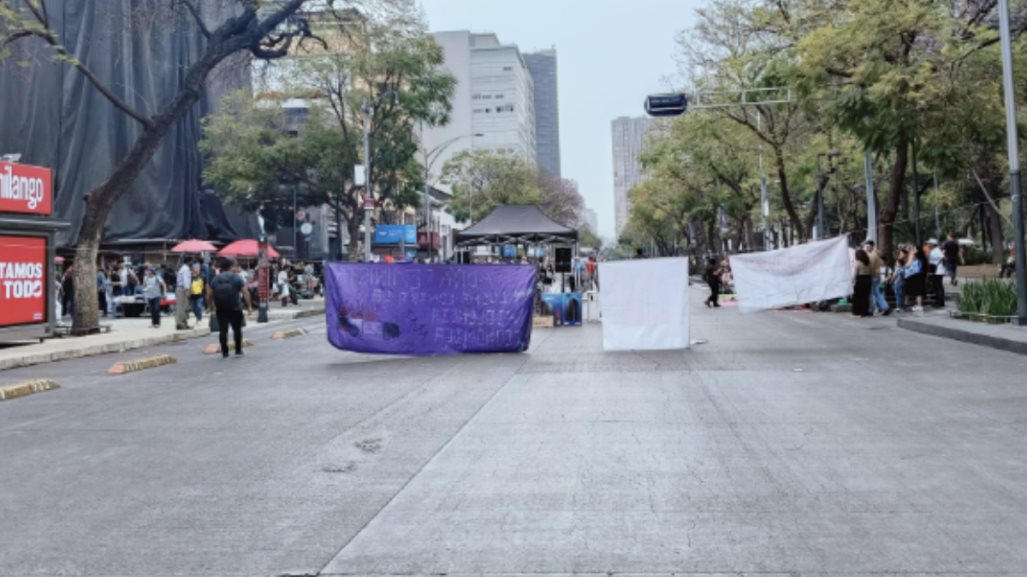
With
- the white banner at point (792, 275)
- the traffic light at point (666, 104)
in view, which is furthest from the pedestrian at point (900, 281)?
the traffic light at point (666, 104)

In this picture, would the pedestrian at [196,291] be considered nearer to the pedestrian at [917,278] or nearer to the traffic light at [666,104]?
the traffic light at [666,104]

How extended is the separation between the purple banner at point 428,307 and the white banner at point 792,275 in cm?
413

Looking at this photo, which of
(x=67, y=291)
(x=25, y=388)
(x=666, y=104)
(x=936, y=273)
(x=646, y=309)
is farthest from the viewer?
(x=67, y=291)

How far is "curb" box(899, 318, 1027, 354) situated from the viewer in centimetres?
1441

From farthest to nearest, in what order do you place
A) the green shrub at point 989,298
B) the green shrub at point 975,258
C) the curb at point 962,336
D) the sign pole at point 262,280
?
1. the green shrub at point 975,258
2. the sign pole at point 262,280
3. the green shrub at point 989,298
4. the curb at point 962,336

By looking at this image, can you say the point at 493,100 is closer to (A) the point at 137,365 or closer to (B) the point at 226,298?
(B) the point at 226,298

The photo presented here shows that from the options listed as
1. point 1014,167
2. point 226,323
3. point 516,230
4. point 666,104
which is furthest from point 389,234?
point 1014,167

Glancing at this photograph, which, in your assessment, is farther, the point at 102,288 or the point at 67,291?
the point at 102,288

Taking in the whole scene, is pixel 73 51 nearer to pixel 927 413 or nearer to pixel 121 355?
pixel 121 355

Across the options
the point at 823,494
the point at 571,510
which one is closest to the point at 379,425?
the point at 571,510

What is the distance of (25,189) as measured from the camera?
66.3 feet

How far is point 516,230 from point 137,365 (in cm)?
1327

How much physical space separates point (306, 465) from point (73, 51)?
39214 millimetres

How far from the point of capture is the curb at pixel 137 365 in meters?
15.3
